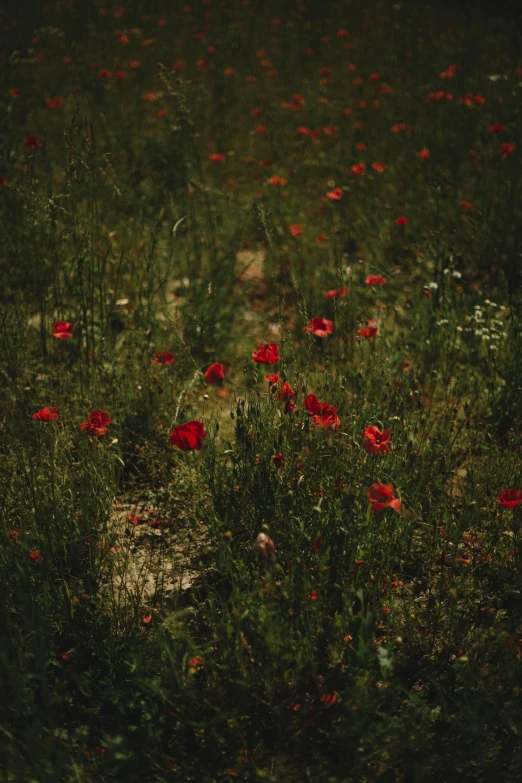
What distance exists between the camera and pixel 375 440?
1919mm

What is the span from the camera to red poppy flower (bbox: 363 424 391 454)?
5.96 ft

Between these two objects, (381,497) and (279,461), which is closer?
(381,497)

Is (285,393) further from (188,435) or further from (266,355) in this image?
(188,435)

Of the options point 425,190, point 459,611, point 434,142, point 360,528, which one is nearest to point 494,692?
point 459,611

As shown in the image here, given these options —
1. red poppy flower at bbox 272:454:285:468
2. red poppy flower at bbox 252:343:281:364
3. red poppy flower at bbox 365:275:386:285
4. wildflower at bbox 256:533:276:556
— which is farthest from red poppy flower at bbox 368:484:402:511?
red poppy flower at bbox 365:275:386:285

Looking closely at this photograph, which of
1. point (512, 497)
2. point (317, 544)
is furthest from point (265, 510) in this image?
point (512, 497)

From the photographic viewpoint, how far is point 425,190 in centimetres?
433

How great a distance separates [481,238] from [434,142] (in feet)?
4.65

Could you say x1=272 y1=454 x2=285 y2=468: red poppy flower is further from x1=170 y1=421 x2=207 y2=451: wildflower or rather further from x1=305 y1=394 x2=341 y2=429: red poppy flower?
x1=170 y1=421 x2=207 y2=451: wildflower

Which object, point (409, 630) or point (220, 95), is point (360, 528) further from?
point (220, 95)

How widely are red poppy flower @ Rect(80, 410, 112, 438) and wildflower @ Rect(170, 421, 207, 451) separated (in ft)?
0.99

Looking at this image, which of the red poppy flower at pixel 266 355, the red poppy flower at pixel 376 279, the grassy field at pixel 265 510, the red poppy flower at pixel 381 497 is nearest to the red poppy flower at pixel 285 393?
the grassy field at pixel 265 510

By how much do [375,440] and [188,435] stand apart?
56 centimetres

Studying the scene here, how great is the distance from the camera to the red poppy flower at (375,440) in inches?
71.6
